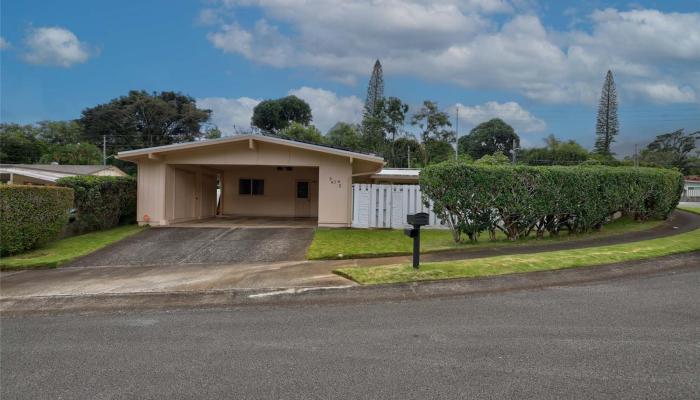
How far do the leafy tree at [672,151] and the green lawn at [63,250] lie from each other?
2707 inches

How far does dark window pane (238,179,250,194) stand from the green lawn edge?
1421 cm

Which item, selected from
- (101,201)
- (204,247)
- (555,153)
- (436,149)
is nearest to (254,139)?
(204,247)

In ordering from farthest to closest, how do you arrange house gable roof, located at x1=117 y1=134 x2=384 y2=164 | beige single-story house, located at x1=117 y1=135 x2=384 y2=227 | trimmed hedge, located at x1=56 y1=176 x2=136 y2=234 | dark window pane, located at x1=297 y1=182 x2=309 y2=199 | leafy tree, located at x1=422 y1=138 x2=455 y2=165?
leafy tree, located at x1=422 y1=138 x2=455 y2=165, dark window pane, located at x1=297 y1=182 x2=309 y2=199, beige single-story house, located at x1=117 y1=135 x2=384 y2=227, house gable roof, located at x1=117 y1=134 x2=384 y2=164, trimmed hedge, located at x1=56 y1=176 x2=136 y2=234

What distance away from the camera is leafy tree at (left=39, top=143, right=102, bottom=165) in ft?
161

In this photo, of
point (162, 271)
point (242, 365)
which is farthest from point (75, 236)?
point (242, 365)

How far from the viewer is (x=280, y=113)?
216ft

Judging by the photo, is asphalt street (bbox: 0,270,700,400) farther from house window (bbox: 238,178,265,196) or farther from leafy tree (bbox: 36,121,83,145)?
leafy tree (bbox: 36,121,83,145)

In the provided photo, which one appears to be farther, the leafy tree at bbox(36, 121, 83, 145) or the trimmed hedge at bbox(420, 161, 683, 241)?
the leafy tree at bbox(36, 121, 83, 145)

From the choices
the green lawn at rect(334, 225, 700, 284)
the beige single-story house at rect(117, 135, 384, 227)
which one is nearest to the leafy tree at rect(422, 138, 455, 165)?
the beige single-story house at rect(117, 135, 384, 227)

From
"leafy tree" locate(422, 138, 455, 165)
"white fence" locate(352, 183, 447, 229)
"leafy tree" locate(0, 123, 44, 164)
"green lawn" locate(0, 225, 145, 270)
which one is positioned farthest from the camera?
"leafy tree" locate(0, 123, 44, 164)

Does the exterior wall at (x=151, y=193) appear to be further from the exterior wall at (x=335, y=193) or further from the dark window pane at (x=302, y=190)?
the dark window pane at (x=302, y=190)

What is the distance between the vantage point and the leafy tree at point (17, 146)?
2021 inches

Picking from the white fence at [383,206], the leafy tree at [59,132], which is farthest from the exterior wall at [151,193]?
the leafy tree at [59,132]

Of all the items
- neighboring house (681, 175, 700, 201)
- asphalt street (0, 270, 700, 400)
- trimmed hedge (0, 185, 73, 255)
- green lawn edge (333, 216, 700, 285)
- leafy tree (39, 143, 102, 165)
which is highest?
leafy tree (39, 143, 102, 165)
